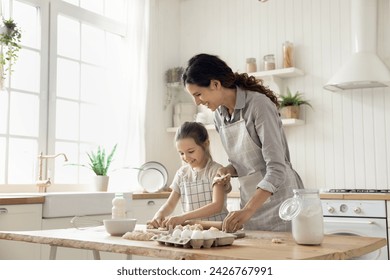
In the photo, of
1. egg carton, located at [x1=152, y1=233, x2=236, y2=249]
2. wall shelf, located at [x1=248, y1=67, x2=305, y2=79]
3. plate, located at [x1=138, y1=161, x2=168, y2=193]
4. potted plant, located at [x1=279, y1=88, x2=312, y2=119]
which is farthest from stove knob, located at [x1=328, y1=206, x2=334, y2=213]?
egg carton, located at [x1=152, y1=233, x2=236, y2=249]

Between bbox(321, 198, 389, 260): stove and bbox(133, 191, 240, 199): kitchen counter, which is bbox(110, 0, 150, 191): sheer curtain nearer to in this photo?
bbox(133, 191, 240, 199): kitchen counter

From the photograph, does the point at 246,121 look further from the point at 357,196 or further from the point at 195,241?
the point at 357,196

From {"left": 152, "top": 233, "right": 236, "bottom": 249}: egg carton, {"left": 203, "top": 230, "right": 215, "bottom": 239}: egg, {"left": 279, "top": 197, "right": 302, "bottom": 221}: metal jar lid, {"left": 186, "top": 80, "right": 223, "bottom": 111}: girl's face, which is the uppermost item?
{"left": 186, "top": 80, "right": 223, "bottom": 111}: girl's face

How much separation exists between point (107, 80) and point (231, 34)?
46.2 inches

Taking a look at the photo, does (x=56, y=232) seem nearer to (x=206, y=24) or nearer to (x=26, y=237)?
(x=26, y=237)

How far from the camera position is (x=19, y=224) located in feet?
8.54

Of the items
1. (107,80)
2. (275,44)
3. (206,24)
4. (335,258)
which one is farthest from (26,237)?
(206,24)

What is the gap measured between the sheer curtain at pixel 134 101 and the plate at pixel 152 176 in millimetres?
127

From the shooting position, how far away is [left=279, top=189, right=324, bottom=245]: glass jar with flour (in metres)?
1.34

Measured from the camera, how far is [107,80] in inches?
163

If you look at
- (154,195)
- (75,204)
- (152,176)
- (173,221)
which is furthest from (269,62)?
(173,221)

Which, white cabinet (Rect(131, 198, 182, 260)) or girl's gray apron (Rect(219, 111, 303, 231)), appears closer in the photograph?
girl's gray apron (Rect(219, 111, 303, 231))

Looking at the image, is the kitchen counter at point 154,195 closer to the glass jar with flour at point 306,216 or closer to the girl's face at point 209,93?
the girl's face at point 209,93

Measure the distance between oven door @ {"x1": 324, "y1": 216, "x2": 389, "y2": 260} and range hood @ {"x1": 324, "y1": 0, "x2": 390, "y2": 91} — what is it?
974 mm
